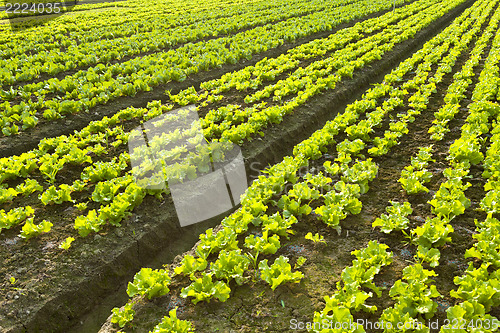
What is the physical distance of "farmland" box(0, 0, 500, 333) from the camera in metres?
4.20

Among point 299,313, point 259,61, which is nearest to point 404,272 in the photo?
point 299,313

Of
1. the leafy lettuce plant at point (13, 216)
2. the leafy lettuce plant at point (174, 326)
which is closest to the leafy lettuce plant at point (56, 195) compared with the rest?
the leafy lettuce plant at point (13, 216)

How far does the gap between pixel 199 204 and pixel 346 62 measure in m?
9.57

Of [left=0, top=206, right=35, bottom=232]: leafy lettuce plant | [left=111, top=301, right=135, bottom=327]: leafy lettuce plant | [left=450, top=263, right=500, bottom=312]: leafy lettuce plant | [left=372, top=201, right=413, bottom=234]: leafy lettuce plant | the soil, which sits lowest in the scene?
[left=450, top=263, right=500, bottom=312]: leafy lettuce plant

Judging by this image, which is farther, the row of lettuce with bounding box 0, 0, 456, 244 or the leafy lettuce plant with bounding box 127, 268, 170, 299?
the row of lettuce with bounding box 0, 0, 456, 244

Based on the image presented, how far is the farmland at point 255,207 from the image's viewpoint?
13.8 feet

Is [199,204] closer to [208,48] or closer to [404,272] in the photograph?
[404,272]

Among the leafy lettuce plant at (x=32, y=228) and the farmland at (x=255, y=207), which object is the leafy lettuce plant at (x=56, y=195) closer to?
the farmland at (x=255, y=207)

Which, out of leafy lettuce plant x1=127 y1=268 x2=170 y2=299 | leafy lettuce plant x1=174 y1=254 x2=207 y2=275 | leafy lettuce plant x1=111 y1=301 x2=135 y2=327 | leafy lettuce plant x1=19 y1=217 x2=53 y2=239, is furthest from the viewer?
leafy lettuce plant x1=19 y1=217 x2=53 y2=239

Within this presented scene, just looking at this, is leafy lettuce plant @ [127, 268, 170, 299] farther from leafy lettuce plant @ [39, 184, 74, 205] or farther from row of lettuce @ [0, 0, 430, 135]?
row of lettuce @ [0, 0, 430, 135]

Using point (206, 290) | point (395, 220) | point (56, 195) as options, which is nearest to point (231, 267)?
point (206, 290)

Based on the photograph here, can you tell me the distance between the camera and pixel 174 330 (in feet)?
12.4

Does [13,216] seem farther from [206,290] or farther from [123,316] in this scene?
[206,290]

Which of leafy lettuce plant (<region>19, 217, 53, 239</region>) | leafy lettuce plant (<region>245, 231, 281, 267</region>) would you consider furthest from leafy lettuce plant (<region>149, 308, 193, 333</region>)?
leafy lettuce plant (<region>19, 217, 53, 239</region>)
